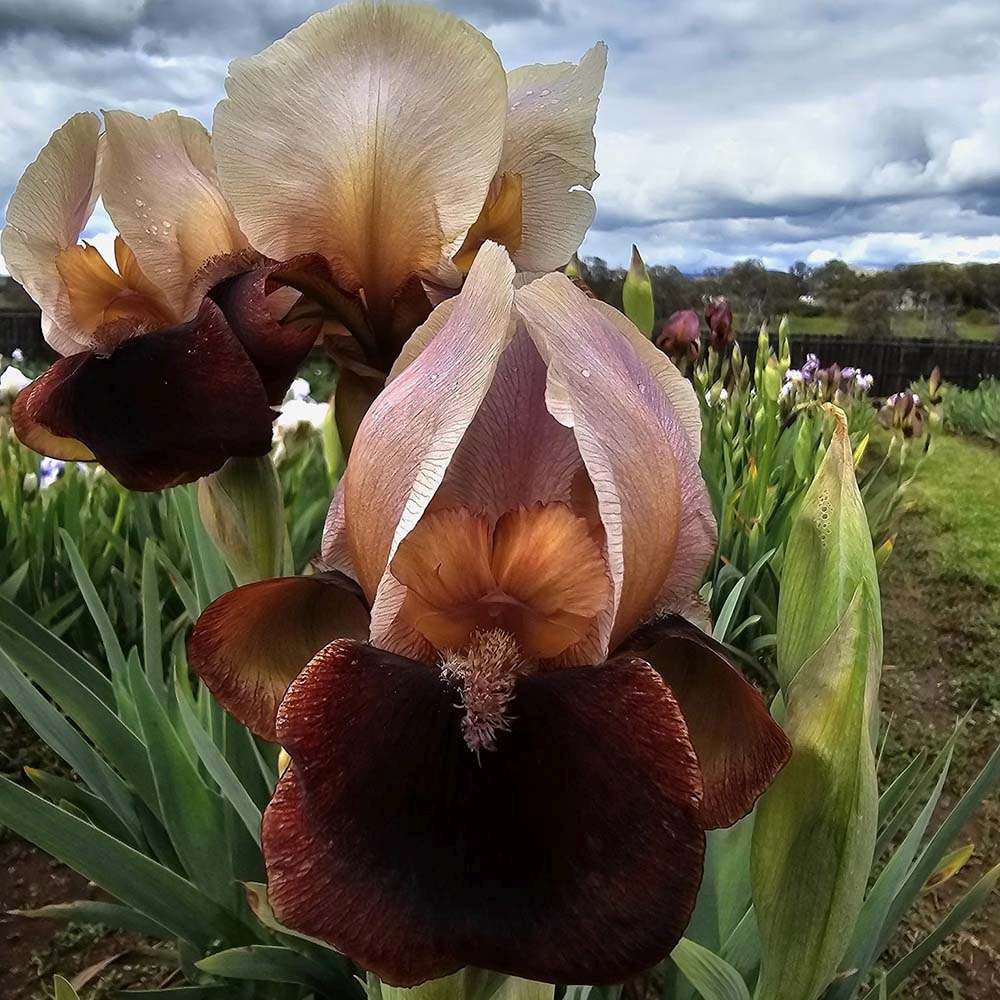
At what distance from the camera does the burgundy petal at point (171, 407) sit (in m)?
0.85

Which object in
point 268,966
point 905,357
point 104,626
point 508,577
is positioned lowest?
point 905,357

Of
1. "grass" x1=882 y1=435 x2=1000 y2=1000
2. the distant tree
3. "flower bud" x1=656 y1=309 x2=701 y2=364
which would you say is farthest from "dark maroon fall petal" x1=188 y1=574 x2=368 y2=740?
the distant tree

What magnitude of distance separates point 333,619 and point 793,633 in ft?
1.21

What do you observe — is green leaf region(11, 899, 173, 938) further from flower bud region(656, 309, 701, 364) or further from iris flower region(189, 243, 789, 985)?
flower bud region(656, 309, 701, 364)

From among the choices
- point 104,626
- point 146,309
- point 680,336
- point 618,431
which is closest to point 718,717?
point 618,431

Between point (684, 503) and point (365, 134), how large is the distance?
427 mm

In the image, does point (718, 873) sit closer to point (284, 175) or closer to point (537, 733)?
point (537, 733)

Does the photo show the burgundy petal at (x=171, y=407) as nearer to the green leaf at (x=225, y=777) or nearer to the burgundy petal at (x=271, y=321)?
the burgundy petal at (x=271, y=321)

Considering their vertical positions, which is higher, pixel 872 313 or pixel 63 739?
pixel 63 739

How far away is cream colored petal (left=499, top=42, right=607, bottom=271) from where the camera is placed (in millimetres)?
928

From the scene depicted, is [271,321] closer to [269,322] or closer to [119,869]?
[269,322]

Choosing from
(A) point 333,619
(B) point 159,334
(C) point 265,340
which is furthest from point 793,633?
(B) point 159,334

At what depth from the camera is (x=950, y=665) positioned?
14.5 feet

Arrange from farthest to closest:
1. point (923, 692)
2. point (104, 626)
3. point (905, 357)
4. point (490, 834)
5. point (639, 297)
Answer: point (905, 357), point (923, 692), point (639, 297), point (104, 626), point (490, 834)
